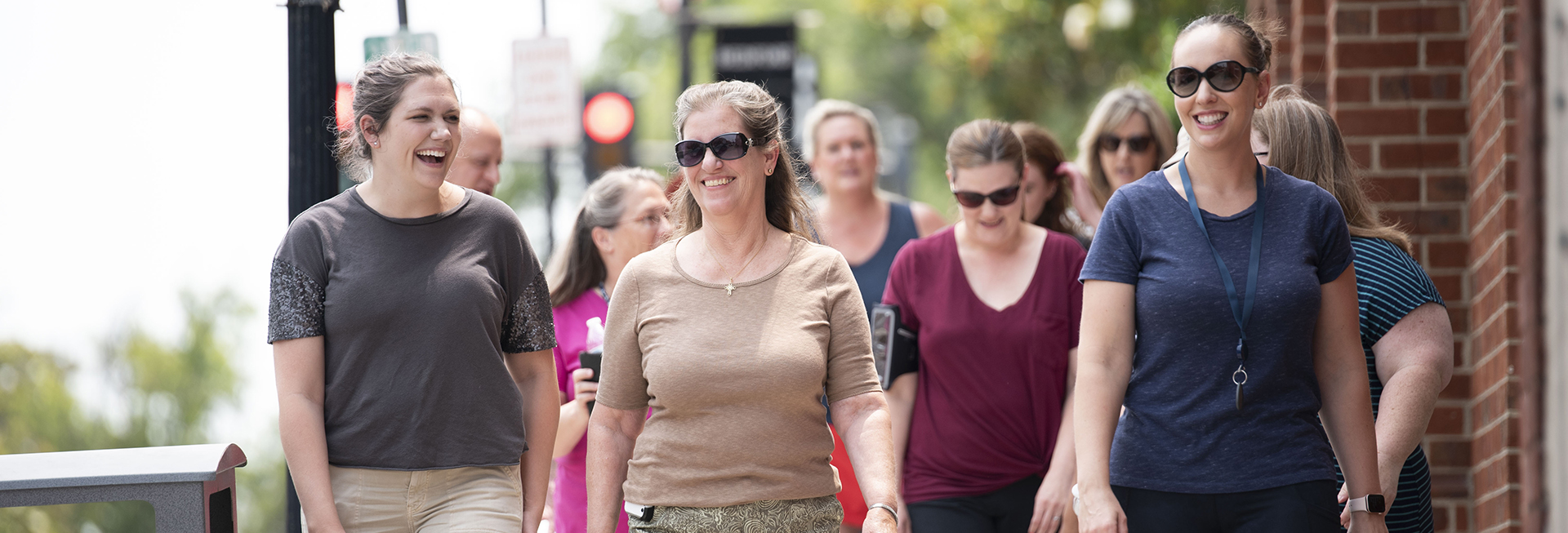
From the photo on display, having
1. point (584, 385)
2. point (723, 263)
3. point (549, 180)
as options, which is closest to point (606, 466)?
point (723, 263)

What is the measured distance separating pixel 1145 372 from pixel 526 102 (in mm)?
8659

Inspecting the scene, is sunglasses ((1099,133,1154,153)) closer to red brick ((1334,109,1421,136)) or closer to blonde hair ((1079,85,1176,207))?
blonde hair ((1079,85,1176,207))

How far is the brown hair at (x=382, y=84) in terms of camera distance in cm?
350

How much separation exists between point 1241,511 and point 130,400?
11438 mm

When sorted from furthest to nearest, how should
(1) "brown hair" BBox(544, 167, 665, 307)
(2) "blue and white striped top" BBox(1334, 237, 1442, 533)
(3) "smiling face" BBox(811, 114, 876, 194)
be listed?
1. (3) "smiling face" BBox(811, 114, 876, 194)
2. (1) "brown hair" BBox(544, 167, 665, 307)
3. (2) "blue and white striped top" BBox(1334, 237, 1442, 533)

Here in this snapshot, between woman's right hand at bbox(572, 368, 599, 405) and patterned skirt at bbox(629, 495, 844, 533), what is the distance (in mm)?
1157

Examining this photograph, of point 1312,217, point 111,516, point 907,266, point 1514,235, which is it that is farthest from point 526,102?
point 1312,217

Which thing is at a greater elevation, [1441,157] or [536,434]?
[1441,157]

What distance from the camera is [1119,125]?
581 cm

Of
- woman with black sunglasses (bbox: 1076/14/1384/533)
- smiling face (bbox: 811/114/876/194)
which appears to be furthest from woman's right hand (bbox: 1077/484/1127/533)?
smiling face (bbox: 811/114/876/194)

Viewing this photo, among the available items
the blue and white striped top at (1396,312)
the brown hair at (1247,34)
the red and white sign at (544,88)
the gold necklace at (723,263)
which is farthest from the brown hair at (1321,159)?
the red and white sign at (544,88)

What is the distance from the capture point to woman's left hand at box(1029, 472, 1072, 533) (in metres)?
4.47

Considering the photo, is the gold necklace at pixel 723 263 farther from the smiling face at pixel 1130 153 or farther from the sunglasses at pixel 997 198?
the smiling face at pixel 1130 153

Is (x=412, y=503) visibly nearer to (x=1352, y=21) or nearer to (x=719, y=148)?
(x=719, y=148)
